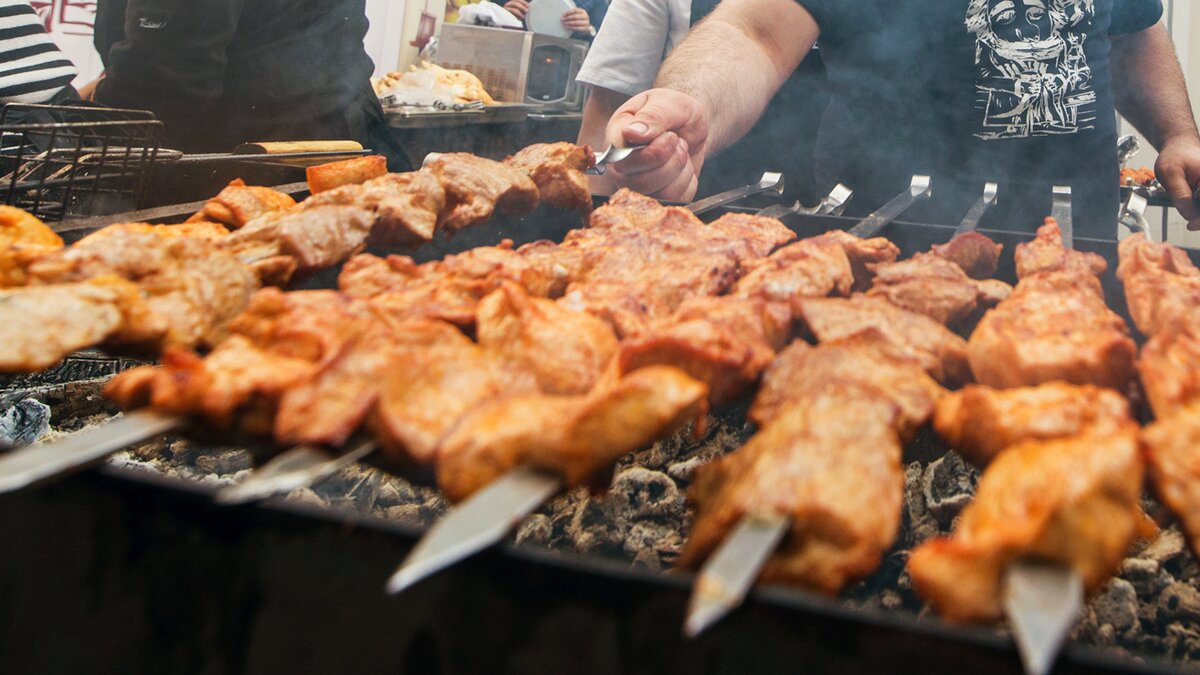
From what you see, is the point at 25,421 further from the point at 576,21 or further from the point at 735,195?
the point at 576,21

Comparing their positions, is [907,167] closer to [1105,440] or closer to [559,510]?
[559,510]

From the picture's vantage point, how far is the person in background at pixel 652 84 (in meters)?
5.70

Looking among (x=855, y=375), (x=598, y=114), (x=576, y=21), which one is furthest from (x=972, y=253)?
(x=576, y=21)

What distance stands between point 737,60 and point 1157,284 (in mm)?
2749

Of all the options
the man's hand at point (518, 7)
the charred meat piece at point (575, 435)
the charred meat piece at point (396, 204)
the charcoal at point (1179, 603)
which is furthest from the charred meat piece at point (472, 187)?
the man's hand at point (518, 7)

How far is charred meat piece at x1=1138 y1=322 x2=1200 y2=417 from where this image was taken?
1.30 meters

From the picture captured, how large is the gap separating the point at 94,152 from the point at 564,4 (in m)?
9.95

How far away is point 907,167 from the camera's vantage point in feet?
15.2

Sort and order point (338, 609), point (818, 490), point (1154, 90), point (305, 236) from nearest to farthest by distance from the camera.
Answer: point (818, 490) < point (338, 609) < point (305, 236) < point (1154, 90)

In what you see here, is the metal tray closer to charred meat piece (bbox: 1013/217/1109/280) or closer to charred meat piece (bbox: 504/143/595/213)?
charred meat piece (bbox: 1013/217/1109/280)

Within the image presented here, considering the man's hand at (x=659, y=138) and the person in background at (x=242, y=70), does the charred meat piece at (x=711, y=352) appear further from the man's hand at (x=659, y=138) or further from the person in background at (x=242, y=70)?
the person in background at (x=242, y=70)

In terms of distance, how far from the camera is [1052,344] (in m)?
1.52

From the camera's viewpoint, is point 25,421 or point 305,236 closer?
point 305,236

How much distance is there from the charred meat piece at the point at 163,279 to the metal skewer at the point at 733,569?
1147 millimetres
